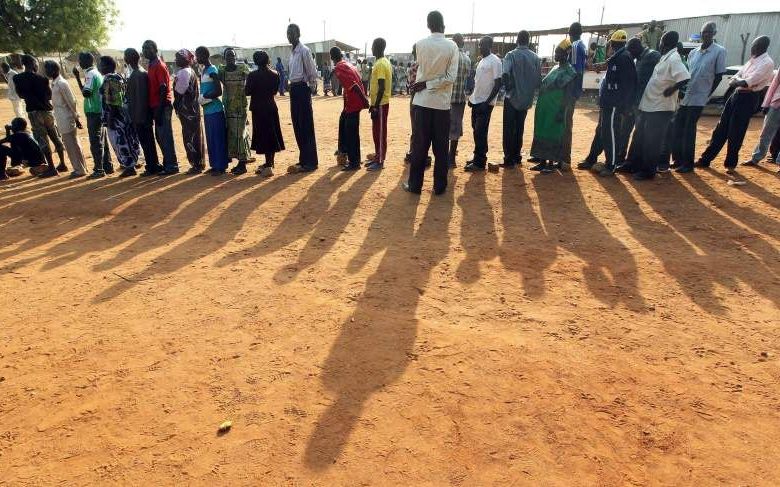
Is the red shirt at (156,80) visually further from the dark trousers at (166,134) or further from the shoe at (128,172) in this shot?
the shoe at (128,172)

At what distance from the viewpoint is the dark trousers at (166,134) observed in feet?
22.2

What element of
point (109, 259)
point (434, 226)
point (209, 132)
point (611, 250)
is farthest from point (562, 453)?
point (209, 132)

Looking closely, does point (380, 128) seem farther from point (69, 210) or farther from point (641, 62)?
point (69, 210)

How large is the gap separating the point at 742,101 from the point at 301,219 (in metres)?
6.20

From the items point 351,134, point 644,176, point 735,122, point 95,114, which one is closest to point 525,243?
point 644,176

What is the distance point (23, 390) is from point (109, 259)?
6.08 feet

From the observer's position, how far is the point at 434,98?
17.8 ft

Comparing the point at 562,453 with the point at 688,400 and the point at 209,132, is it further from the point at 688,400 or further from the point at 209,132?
the point at 209,132

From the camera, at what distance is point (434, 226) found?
4.90 meters

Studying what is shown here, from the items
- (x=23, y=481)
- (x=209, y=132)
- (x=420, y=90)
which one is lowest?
(x=23, y=481)

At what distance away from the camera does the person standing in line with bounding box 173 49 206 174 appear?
6.73m

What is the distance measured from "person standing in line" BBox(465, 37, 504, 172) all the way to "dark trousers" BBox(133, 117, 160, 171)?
4570 mm

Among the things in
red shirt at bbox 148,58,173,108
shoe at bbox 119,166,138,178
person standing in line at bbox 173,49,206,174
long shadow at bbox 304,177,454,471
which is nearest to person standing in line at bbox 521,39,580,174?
long shadow at bbox 304,177,454,471

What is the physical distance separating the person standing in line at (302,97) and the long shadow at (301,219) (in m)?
0.47
